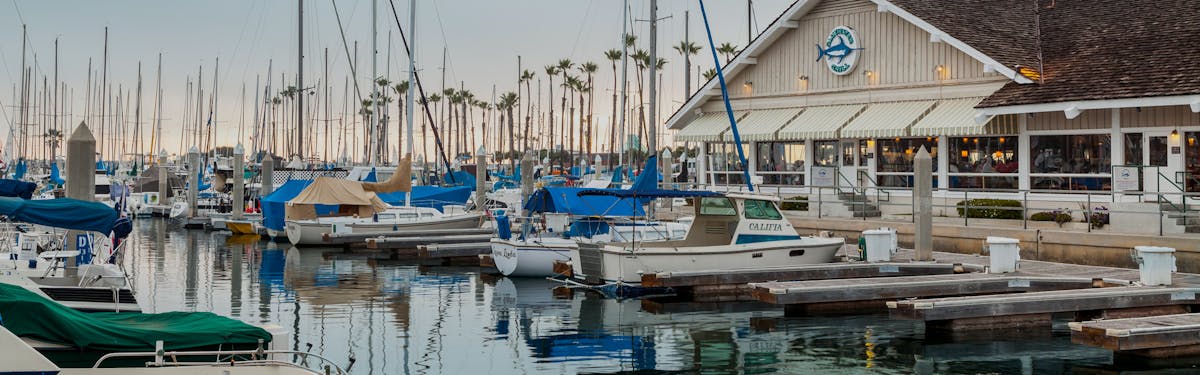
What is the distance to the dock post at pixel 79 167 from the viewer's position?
80.9 feet

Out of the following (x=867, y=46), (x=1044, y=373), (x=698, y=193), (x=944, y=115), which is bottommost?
(x=1044, y=373)

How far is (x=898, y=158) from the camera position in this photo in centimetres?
3556

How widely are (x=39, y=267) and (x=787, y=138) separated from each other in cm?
2215

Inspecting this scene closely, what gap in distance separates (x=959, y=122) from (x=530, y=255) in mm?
12228

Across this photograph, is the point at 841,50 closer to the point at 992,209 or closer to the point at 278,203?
the point at 992,209

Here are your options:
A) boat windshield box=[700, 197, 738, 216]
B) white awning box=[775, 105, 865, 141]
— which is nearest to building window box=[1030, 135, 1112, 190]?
white awning box=[775, 105, 865, 141]

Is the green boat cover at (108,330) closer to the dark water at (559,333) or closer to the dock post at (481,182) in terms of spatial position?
the dark water at (559,333)

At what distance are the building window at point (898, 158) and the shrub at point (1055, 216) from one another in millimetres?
5854

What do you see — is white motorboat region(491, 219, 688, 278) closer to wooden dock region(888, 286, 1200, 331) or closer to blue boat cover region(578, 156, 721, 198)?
blue boat cover region(578, 156, 721, 198)

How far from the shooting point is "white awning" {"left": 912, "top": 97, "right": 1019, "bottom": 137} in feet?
106

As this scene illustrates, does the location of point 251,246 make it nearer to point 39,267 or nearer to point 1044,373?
point 39,267

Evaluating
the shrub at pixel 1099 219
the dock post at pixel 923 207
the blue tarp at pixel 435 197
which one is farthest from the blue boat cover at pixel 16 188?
the shrub at pixel 1099 219

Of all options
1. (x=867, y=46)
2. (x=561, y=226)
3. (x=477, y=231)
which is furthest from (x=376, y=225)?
(x=867, y=46)

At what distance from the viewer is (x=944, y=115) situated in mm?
33469
